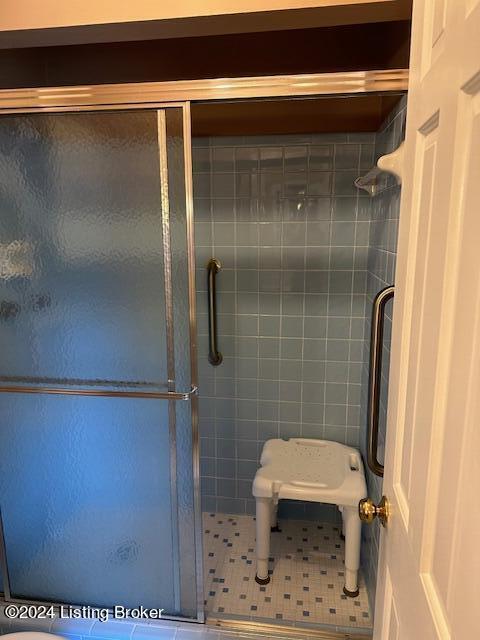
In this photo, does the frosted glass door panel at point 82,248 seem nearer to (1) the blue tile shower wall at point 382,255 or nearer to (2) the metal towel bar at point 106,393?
(2) the metal towel bar at point 106,393

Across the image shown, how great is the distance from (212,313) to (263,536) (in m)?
1.08

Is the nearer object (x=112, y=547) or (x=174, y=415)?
(x=174, y=415)

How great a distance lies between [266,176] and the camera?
2191 mm

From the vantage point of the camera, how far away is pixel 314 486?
1.90m

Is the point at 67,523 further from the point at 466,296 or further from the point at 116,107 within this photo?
the point at 466,296

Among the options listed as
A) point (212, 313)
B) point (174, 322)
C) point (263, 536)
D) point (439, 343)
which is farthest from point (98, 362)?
point (439, 343)

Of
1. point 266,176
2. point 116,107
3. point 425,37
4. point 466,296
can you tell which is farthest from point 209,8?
point 466,296

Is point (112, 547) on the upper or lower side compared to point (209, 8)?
lower

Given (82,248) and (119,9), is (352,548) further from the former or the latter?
(119,9)

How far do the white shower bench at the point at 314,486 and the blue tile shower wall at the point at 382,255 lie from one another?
0.08m

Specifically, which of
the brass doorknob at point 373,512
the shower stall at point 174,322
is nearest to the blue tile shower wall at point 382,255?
the shower stall at point 174,322

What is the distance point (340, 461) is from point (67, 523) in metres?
1.24

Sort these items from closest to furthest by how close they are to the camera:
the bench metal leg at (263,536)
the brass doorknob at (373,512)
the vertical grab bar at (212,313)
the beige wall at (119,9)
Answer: the brass doorknob at (373,512) < the beige wall at (119,9) < the bench metal leg at (263,536) < the vertical grab bar at (212,313)

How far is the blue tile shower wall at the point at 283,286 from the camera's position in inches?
84.7
